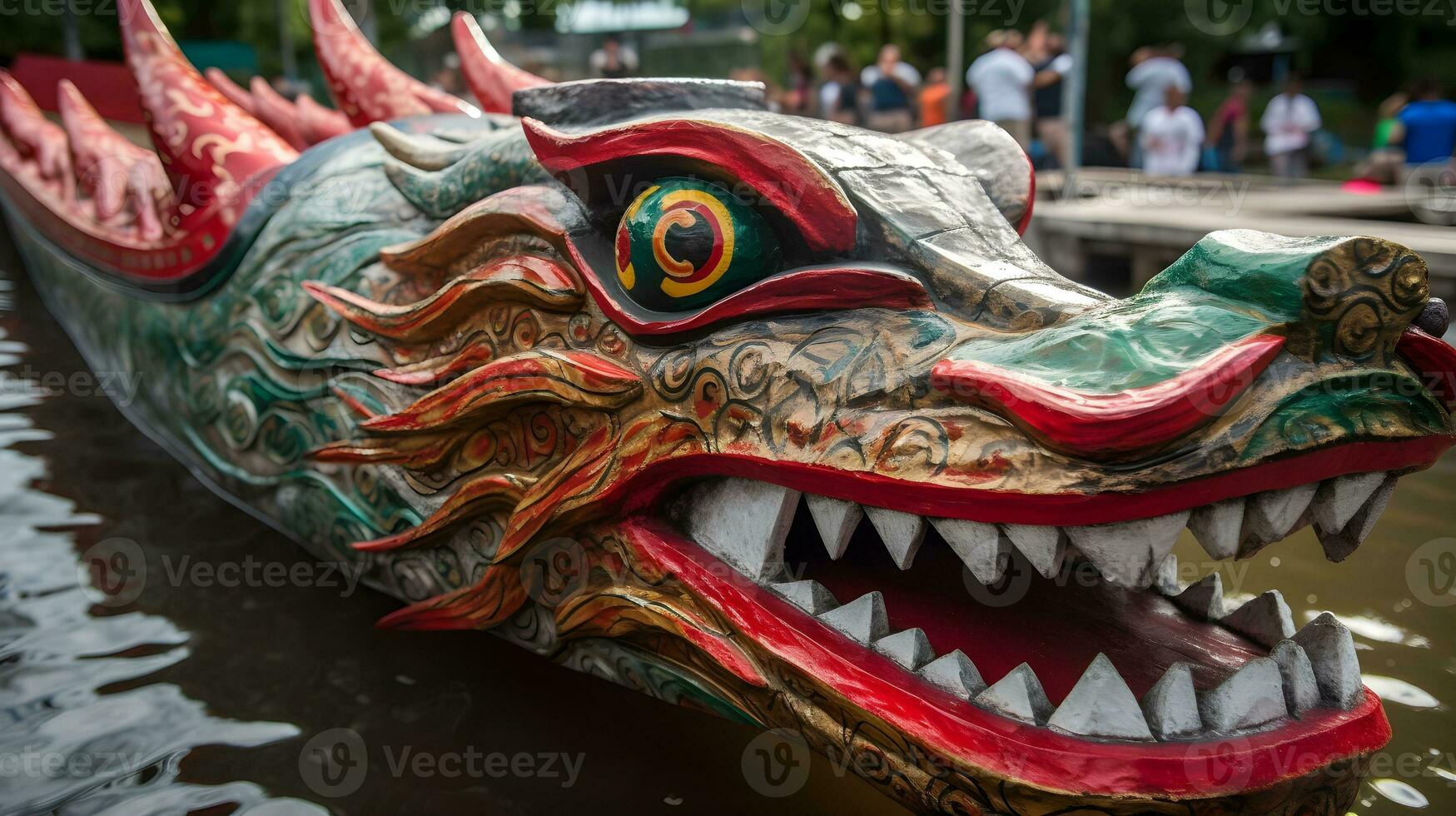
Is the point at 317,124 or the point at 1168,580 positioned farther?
the point at 317,124

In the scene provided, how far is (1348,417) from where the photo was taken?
4.89 ft

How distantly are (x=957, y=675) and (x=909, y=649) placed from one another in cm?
9

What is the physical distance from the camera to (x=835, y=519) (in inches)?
70.1

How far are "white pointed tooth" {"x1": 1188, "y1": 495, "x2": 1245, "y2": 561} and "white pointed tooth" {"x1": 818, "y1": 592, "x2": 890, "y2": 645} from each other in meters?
0.51

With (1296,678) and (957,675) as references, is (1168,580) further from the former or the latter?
(957,675)

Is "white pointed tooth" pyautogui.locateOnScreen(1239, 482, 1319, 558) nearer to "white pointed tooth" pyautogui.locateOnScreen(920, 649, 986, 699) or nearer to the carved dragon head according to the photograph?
the carved dragon head

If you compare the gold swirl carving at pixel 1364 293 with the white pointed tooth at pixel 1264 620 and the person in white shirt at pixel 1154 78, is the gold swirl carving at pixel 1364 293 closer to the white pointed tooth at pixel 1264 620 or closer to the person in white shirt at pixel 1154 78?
the white pointed tooth at pixel 1264 620

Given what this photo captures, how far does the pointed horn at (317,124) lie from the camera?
12.0ft

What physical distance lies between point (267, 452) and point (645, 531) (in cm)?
138

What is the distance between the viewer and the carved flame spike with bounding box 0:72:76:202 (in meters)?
4.36

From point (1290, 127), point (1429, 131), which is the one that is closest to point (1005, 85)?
point (1429, 131)

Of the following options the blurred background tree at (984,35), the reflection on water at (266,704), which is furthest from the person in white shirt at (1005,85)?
the blurred background tree at (984,35)

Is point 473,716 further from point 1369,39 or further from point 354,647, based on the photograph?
point 1369,39

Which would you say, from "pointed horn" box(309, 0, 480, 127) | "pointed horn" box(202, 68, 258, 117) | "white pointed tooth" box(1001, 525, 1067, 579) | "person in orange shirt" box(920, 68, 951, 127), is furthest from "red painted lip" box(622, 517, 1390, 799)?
"person in orange shirt" box(920, 68, 951, 127)
